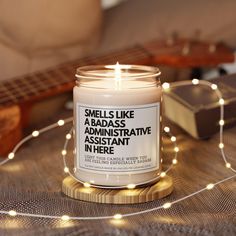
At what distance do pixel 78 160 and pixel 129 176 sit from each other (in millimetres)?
62

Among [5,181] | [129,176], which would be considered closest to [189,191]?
[129,176]

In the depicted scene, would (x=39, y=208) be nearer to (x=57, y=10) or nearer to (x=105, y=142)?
(x=105, y=142)

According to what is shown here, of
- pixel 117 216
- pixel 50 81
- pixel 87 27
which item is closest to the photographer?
pixel 117 216

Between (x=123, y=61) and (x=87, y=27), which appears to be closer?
(x=123, y=61)

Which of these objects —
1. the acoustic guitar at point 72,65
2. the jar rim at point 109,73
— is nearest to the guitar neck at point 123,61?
the acoustic guitar at point 72,65

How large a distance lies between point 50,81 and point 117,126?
44cm

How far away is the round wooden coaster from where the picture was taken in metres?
0.60

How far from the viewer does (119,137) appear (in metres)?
0.61

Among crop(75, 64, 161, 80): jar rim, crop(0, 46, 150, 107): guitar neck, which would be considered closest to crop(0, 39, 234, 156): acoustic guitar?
crop(0, 46, 150, 107): guitar neck

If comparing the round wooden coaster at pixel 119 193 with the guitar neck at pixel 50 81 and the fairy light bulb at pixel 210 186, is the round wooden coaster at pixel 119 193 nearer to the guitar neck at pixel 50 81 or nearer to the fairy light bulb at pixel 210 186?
the fairy light bulb at pixel 210 186

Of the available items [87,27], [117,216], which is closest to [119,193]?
[117,216]

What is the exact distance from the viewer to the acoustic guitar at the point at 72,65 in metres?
0.94

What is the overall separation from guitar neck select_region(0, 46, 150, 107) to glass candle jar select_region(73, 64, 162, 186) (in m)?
0.35

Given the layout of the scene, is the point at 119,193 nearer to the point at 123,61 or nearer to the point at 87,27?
the point at 123,61
